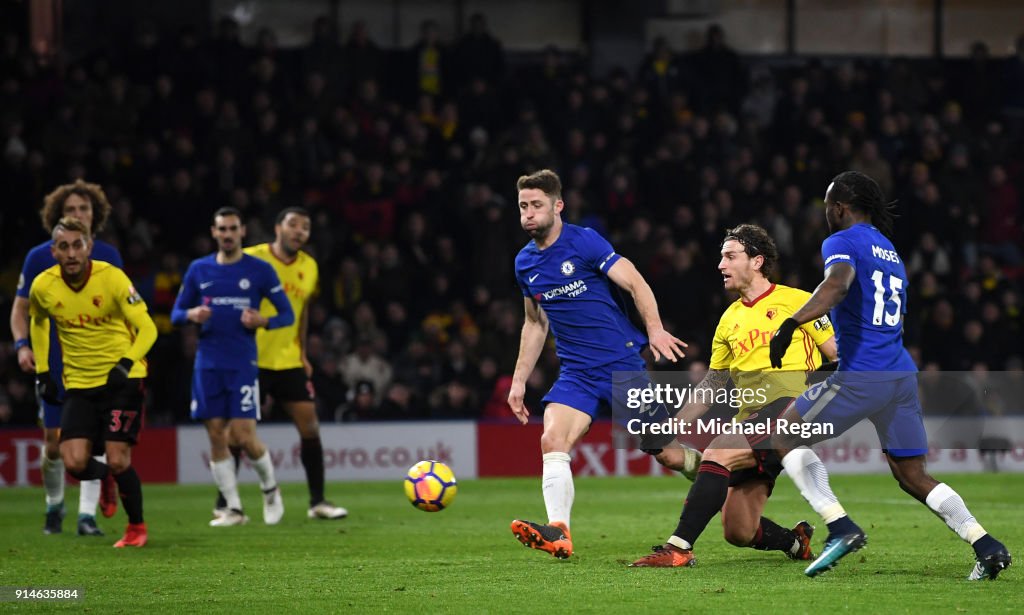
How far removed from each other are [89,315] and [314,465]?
2.83 meters

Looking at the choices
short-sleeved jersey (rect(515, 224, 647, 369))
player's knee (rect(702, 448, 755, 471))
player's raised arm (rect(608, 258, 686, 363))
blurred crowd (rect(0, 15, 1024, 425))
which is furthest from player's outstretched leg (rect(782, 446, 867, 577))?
blurred crowd (rect(0, 15, 1024, 425))

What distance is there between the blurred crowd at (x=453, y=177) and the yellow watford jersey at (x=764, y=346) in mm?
9244

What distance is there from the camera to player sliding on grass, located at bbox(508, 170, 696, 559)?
323 inches

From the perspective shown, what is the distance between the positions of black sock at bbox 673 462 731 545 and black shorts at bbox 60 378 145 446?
390 cm

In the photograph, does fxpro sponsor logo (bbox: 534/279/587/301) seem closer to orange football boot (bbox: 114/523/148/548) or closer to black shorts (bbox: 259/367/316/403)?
orange football boot (bbox: 114/523/148/548)

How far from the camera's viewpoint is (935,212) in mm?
19844

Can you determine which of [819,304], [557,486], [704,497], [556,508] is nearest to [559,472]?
[557,486]

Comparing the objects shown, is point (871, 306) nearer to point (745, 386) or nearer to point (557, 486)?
point (745, 386)

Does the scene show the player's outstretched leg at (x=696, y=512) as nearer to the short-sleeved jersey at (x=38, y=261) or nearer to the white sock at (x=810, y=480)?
the white sock at (x=810, y=480)

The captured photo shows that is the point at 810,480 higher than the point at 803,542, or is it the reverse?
the point at 810,480

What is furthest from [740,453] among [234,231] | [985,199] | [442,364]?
[985,199]

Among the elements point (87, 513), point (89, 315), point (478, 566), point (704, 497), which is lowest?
point (87, 513)

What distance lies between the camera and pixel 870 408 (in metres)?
7.25

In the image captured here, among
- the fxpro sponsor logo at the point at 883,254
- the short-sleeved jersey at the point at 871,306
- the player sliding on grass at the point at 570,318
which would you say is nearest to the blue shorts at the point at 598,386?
the player sliding on grass at the point at 570,318
